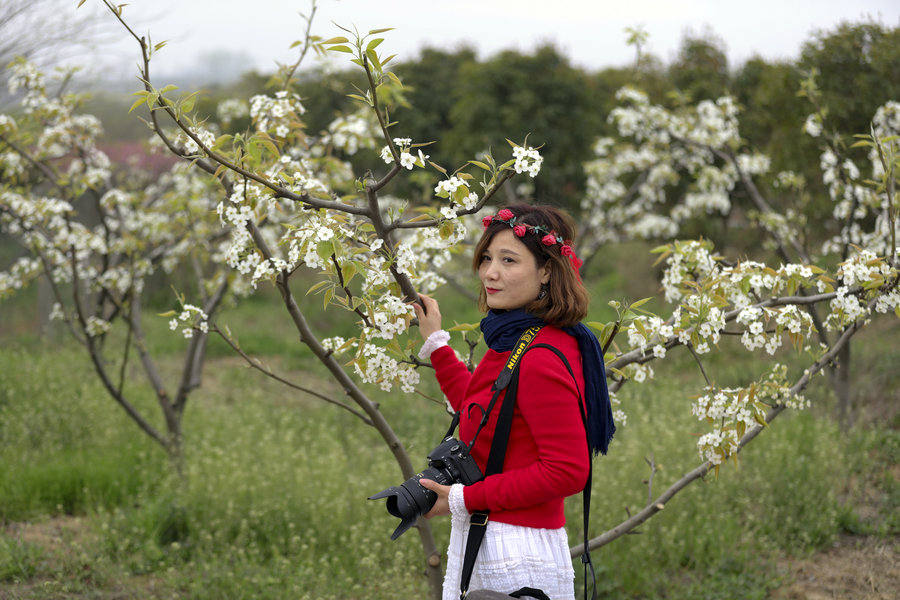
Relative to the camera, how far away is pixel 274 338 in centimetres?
836

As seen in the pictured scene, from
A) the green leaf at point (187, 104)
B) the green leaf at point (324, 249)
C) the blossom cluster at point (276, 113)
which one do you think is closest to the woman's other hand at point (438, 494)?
the green leaf at point (324, 249)

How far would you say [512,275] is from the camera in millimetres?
1851

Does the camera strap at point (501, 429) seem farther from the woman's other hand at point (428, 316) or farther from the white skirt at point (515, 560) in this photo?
the woman's other hand at point (428, 316)

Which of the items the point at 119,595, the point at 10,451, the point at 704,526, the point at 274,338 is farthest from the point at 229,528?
the point at 274,338

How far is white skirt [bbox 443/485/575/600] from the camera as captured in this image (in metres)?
1.75

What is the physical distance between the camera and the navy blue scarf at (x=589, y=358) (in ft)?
5.87

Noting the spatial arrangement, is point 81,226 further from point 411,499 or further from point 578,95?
point 578,95

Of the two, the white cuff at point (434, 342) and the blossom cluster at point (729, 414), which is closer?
the white cuff at point (434, 342)

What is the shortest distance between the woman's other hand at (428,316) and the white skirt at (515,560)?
545 millimetres

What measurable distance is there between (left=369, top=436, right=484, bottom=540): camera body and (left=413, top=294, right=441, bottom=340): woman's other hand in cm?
42

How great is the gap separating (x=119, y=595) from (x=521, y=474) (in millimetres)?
2278

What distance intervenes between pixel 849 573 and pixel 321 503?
2503 millimetres

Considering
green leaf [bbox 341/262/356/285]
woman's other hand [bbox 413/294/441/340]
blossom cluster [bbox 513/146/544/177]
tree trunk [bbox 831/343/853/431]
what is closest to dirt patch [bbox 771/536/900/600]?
tree trunk [bbox 831/343/853/431]

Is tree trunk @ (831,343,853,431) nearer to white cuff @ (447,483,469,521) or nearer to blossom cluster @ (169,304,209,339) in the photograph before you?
white cuff @ (447,483,469,521)
